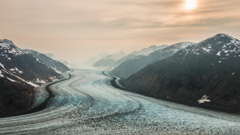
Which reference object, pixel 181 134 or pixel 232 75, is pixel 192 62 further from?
pixel 181 134

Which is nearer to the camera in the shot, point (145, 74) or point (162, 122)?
point (162, 122)

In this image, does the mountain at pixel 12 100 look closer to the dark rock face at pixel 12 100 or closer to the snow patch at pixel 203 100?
the dark rock face at pixel 12 100

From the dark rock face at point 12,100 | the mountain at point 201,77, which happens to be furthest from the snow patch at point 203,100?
the dark rock face at point 12,100

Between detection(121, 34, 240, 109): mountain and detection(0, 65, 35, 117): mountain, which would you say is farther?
detection(121, 34, 240, 109): mountain

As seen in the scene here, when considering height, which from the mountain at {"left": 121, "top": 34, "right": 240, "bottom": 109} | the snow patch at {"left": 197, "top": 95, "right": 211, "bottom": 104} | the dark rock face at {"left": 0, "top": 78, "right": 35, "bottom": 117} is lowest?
the dark rock face at {"left": 0, "top": 78, "right": 35, "bottom": 117}

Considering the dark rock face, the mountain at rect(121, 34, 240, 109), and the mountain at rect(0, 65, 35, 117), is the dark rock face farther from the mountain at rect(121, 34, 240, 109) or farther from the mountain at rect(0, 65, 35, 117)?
the mountain at rect(121, 34, 240, 109)

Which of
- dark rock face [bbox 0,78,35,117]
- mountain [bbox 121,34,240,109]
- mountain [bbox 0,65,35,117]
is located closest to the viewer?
dark rock face [bbox 0,78,35,117]

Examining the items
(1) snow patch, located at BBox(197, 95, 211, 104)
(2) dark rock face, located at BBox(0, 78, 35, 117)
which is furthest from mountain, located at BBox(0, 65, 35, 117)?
(1) snow patch, located at BBox(197, 95, 211, 104)

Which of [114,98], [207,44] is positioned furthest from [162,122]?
[207,44]

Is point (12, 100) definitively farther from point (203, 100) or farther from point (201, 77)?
point (201, 77)
